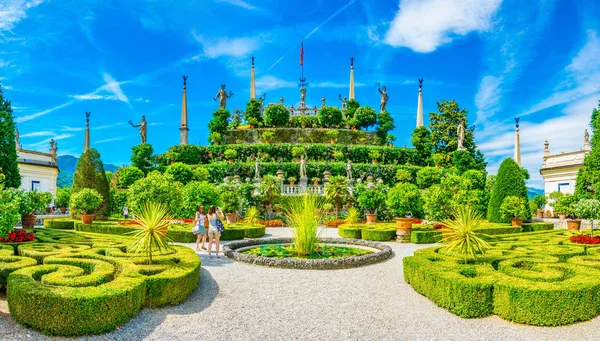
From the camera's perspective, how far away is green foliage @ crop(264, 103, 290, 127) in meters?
50.4

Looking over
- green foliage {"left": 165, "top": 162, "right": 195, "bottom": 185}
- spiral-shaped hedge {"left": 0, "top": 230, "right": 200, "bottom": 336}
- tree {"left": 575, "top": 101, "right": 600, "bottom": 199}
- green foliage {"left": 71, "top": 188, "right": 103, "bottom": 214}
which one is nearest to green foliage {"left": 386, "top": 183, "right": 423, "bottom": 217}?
tree {"left": 575, "top": 101, "right": 600, "bottom": 199}

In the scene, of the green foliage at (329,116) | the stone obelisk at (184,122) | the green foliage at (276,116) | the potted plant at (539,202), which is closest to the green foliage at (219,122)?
the stone obelisk at (184,122)

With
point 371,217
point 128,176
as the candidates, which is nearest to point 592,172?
point 371,217

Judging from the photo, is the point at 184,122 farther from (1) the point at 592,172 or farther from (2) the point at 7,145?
(1) the point at 592,172

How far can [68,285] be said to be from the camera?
6.31 m

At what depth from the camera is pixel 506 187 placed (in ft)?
64.6

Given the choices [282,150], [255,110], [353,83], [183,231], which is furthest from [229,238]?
[353,83]

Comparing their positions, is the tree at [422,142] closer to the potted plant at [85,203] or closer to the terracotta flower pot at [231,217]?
the terracotta flower pot at [231,217]

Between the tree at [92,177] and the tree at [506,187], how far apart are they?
64.9ft

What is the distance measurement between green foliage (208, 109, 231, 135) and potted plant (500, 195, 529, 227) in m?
34.3

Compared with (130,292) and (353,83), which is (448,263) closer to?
(130,292)

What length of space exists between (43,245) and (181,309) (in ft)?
16.7

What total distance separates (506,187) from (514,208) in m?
1.43

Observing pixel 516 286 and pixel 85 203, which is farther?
pixel 85 203
